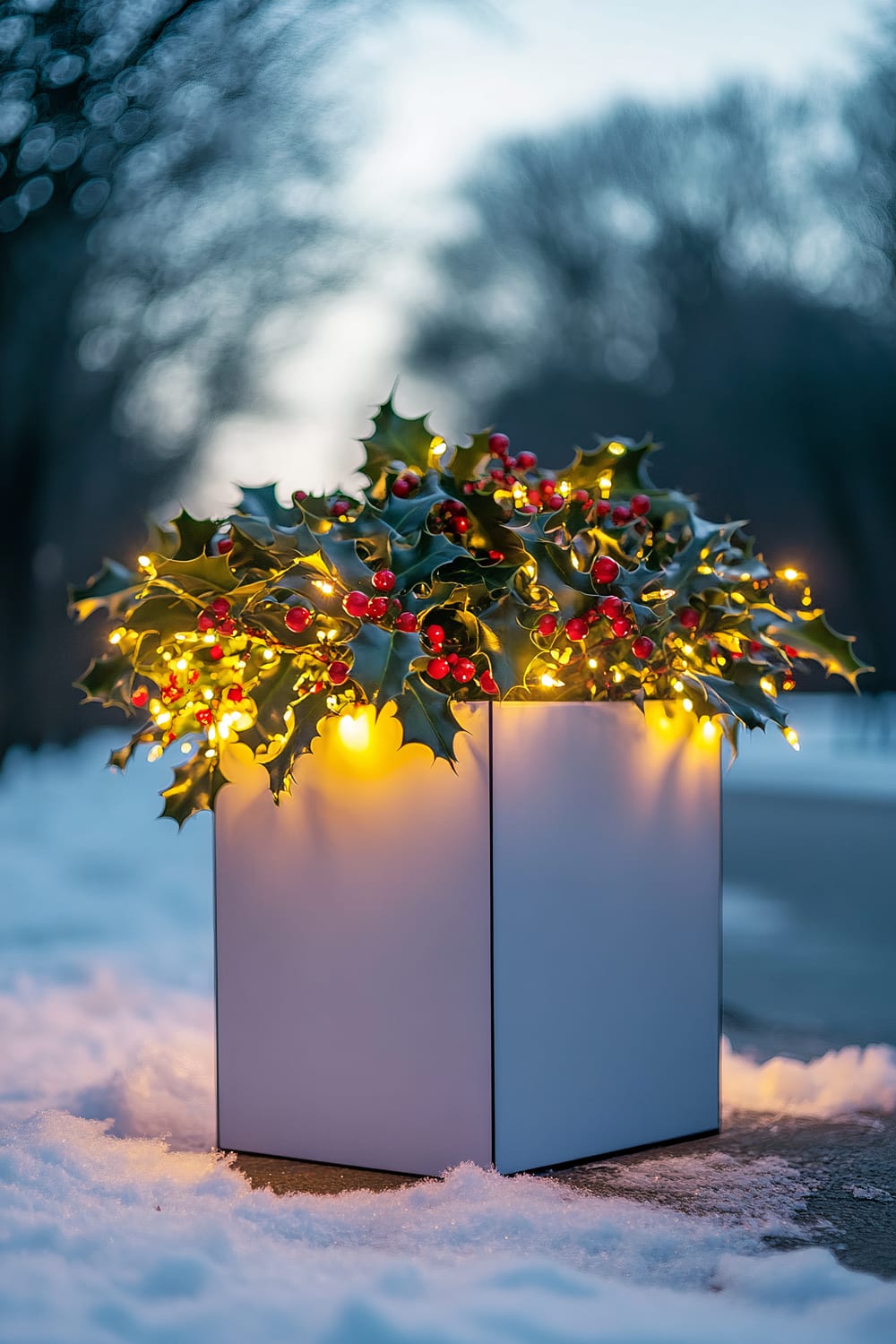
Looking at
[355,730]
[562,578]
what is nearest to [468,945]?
[355,730]

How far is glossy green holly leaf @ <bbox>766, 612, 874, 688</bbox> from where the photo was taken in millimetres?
2816

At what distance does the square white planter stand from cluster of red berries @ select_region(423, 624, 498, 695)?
0.07m

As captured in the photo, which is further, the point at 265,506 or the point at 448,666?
the point at 265,506

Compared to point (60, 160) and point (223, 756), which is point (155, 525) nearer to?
point (223, 756)

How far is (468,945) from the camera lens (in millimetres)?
2414

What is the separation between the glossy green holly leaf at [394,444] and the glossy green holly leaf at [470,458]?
59 mm

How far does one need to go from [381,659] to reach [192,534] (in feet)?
1.90

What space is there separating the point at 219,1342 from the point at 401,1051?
74 centimetres

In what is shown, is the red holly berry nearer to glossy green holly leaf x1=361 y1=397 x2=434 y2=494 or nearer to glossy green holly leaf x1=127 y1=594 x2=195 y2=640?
glossy green holly leaf x1=361 y1=397 x2=434 y2=494

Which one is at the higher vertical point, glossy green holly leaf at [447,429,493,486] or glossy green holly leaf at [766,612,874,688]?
glossy green holly leaf at [447,429,493,486]

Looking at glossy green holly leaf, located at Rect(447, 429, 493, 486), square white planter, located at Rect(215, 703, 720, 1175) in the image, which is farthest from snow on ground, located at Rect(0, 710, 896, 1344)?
glossy green holly leaf, located at Rect(447, 429, 493, 486)

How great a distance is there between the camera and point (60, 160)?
23.9ft

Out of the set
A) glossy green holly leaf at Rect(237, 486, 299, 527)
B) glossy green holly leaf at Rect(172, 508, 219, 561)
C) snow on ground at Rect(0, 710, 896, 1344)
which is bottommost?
snow on ground at Rect(0, 710, 896, 1344)

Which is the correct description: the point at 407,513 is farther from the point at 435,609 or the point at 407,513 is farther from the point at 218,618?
the point at 218,618
